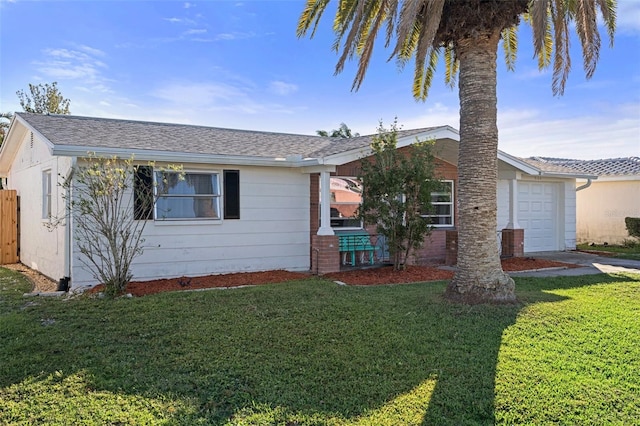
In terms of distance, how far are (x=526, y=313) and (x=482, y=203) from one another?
191 centimetres

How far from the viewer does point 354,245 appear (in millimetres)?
12391

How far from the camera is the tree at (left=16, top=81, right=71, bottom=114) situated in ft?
92.4

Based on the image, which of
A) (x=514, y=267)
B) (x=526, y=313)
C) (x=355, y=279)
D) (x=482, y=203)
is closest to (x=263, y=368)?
(x=526, y=313)

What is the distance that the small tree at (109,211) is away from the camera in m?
8.30

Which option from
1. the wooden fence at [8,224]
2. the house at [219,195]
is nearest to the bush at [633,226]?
the house at [219,195]

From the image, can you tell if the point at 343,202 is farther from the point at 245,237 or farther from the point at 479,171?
the point at 479,171

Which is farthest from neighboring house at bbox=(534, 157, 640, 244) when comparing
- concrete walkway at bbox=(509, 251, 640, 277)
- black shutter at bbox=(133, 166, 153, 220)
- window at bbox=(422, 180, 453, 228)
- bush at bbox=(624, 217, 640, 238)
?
black shutter at bbox=(133, 166, 153, 220)

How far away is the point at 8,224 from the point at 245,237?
9.04 metres

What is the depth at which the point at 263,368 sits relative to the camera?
4820 millimetres

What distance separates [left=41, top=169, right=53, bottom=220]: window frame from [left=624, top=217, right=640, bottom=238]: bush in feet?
67.6

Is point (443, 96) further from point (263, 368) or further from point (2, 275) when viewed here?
point (2, 275)

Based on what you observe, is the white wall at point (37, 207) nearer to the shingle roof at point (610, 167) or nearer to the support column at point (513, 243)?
the support column at point (513, 243)

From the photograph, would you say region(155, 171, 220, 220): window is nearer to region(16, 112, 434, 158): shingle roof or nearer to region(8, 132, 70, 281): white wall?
region(16, 112, 434, 158): shingle roof

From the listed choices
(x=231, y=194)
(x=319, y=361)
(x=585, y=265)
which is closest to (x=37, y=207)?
(x=231, y=194)
